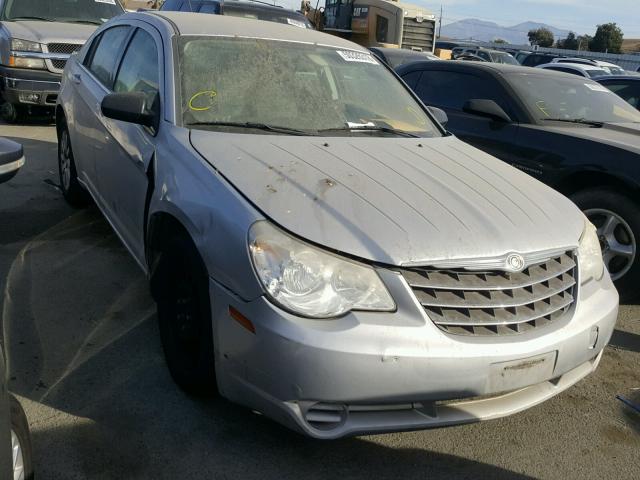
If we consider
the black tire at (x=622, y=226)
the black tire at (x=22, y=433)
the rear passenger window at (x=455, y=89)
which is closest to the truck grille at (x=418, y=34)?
the rear passenger window at (x=455, y=89)

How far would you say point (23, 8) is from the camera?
391 inches

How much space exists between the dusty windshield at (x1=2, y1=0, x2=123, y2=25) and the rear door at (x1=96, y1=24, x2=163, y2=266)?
6.30 metres

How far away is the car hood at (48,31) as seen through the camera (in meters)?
9.23

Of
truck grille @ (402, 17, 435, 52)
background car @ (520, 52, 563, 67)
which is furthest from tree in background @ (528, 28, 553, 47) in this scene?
truck grille @ (402, 17, 435, 52)

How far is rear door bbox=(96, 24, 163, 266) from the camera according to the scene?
3.70 m

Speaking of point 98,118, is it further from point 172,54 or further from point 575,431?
point 575,431

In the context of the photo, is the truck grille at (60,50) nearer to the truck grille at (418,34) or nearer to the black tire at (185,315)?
the black tire at (185,315)

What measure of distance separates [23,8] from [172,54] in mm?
7381

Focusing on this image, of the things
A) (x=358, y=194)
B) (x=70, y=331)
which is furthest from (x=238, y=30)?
(x=70, y=331)

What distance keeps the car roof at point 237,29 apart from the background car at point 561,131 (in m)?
1.72

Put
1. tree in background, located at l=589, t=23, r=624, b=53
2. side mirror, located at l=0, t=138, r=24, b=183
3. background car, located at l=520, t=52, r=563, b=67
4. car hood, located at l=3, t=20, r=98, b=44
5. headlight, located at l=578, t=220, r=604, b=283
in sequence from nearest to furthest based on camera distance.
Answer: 1. headlight, located at l=578, t=220, r=604, b=283
2. side mirror, located at l=0, t=138, r=24, b=183
3. car hood, located at l=3, t=20, r=98, b=44
4. background car, located at l=520, t=52, r=563, b=67
5. tree in background, located at l=589, t=23, r=624, b=53

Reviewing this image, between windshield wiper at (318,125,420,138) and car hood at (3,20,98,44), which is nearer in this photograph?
windshield wiper at (318,125,420,138)

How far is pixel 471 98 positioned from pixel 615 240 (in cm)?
204

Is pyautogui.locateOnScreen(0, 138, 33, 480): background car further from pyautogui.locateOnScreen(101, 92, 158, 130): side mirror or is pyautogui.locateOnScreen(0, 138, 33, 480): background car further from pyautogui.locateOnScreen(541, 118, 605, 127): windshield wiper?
pyautogui.locateOnScreen(541, 118, 605, 127): windshield wiper
